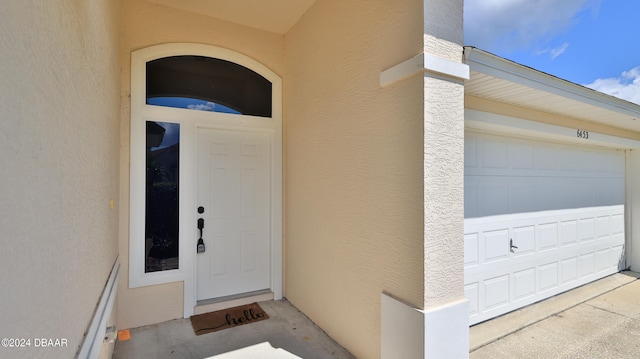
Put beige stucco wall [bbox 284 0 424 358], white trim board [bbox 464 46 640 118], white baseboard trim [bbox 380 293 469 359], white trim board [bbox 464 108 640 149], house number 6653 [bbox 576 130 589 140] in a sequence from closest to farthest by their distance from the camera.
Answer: white baseboard trim [bbox 380 293 469 359], beige stucco wall [bbox 284 0 424 358], white trim board [bbox 464 46 640 118], white trim board [bbox 464 108 640 149], house number 6653 [bbox 576 130 589 140]

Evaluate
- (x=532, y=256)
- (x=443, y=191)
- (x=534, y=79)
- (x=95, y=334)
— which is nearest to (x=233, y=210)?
(x=95, y=334)

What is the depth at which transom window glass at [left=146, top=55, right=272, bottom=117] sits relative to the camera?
3.39 metres

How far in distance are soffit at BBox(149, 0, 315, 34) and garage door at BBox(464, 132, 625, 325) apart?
8.44 ft

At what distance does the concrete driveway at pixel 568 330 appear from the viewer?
9.05 ft

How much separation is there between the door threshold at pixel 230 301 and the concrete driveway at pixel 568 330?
2484 millimetres

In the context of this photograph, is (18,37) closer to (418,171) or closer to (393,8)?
(418,171)

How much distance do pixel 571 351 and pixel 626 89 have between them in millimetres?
29449

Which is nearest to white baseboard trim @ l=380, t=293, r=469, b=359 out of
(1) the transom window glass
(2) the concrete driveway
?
(2) the concrete driveway

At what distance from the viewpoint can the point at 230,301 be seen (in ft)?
11.9

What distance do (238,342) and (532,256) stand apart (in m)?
3.77

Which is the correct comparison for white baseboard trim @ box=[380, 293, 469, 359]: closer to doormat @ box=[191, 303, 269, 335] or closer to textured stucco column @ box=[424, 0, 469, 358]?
textured stucco column @ box=[424, 0, 469, 358]

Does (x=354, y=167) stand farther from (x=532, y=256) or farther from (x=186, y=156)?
(x=532, y=256)

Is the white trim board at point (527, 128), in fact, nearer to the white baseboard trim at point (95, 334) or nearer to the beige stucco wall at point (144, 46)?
the beige stucco wall at point (144, 46)

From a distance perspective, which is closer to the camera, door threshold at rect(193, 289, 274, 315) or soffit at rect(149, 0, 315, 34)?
soffit at rect(149, 0, 315, 34)
